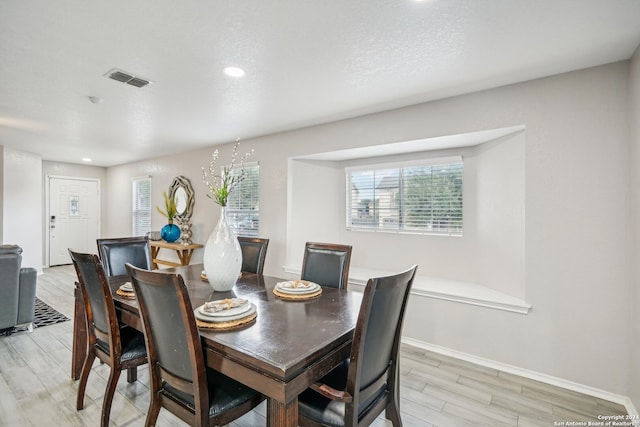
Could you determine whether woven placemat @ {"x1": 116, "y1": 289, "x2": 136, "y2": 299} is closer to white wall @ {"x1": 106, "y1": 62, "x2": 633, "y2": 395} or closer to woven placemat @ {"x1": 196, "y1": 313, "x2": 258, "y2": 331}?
woven placemat @ {"x1": 196, "y1": 313, "x2": 258, "y2": 331}

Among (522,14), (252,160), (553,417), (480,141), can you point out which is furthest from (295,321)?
(252,160)

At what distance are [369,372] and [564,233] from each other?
193cm

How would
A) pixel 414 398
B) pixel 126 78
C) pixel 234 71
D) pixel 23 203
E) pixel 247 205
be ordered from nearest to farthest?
pixel 414 398 < pixel 234 71 < pixel 126 78 < pixel 247 205 < pixel 23 203

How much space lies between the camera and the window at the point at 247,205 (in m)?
4.62

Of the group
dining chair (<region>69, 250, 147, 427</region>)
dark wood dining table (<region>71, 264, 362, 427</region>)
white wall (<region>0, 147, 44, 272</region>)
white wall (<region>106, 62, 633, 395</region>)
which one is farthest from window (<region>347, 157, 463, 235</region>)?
white wall (<region>0, 147, 44, 272</region>)

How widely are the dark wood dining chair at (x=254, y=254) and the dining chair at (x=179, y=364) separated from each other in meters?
1.43

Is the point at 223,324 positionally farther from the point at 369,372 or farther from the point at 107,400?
the point at 107,400

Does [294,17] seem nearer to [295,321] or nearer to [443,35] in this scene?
[443,35]

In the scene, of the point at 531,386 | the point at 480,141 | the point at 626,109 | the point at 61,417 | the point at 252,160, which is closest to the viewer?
the point at 61,417

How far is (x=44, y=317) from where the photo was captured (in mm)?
3764

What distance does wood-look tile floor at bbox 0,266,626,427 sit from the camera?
1998 millimetres

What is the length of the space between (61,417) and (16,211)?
5.27 meters

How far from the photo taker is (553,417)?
2.03 metres

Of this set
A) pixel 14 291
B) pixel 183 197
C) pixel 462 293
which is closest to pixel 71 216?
pixel 183 197
